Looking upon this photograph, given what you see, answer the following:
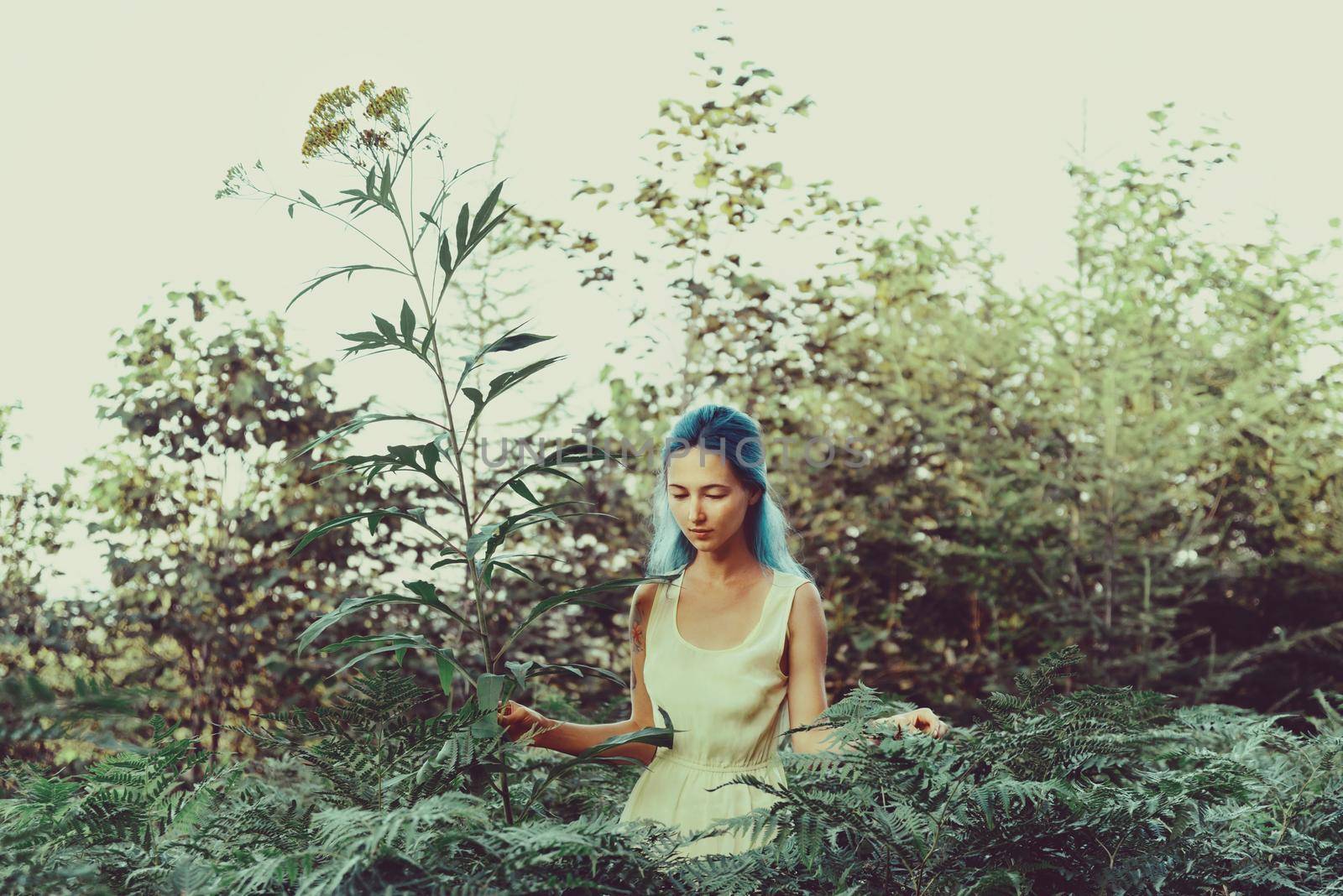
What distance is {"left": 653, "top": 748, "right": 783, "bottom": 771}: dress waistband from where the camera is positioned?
2.10m

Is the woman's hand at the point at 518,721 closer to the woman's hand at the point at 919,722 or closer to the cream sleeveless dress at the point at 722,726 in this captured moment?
the cream sleeveless dress at the point at 722,726

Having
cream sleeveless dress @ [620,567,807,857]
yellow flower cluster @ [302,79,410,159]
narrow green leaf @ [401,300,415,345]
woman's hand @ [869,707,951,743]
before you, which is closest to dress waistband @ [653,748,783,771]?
cream sleeveless dress @ [620,567,807,857]

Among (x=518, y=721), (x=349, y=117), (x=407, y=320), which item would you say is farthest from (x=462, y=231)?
(x=518, y=721)

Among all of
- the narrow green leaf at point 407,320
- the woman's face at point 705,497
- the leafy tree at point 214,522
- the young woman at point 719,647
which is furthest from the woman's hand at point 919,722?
the leafy tree at point 214,522

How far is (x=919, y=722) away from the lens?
1.57 metres

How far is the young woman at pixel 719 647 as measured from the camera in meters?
2.08

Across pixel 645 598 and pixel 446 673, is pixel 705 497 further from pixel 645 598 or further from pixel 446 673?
pixel 446 673

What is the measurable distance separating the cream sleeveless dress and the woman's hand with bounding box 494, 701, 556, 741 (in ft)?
1.08

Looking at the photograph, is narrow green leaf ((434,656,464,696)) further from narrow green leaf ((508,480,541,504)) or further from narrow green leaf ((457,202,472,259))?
narrow green leaf ((457,202,472,259))

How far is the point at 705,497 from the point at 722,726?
406 millimetres

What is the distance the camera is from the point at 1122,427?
19.9 feet

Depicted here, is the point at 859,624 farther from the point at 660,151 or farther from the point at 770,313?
the point at 660,151

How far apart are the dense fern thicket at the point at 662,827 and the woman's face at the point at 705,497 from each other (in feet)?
2.45

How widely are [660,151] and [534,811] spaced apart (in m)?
4.09
